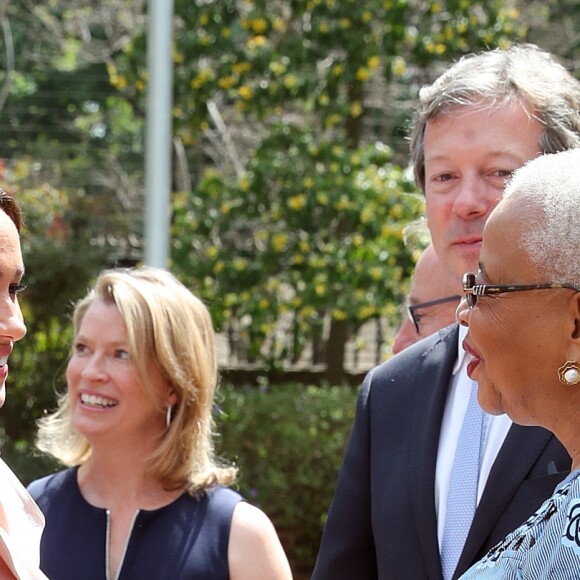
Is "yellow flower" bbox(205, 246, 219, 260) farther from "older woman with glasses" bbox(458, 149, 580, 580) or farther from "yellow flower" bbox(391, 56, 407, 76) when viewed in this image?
"older woman with glasses" bbox(458, 149, 580, 580)

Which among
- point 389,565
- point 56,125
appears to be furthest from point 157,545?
point 56,125

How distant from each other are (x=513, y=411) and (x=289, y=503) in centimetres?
580

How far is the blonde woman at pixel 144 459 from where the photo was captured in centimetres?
290

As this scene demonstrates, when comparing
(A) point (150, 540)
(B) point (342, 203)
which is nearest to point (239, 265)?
(B) point (342, 203)

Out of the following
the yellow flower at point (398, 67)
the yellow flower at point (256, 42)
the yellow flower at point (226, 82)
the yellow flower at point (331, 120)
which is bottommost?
the yellow flower at point (331, 120)

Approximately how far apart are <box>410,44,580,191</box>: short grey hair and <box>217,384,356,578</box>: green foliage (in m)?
4.95

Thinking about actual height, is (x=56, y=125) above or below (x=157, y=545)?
above

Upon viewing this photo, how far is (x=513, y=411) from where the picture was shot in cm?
166

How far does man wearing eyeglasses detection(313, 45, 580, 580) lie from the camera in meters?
2.17

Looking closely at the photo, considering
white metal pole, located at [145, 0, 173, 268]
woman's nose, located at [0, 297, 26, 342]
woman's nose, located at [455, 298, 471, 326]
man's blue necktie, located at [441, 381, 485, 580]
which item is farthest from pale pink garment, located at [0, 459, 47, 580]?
white metal pole, located at [145, 0, 173, 268]

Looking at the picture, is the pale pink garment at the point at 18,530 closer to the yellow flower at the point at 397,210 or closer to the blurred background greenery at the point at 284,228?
the blurred background greenery at the point at 284,228

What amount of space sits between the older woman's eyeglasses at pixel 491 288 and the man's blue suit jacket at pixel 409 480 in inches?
18.9

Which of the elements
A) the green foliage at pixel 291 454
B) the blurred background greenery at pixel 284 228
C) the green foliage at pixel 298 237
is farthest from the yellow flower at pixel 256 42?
the green foliage at pixel 291 454

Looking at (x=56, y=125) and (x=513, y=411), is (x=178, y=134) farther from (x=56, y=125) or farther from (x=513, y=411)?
(x=513, y=411)
